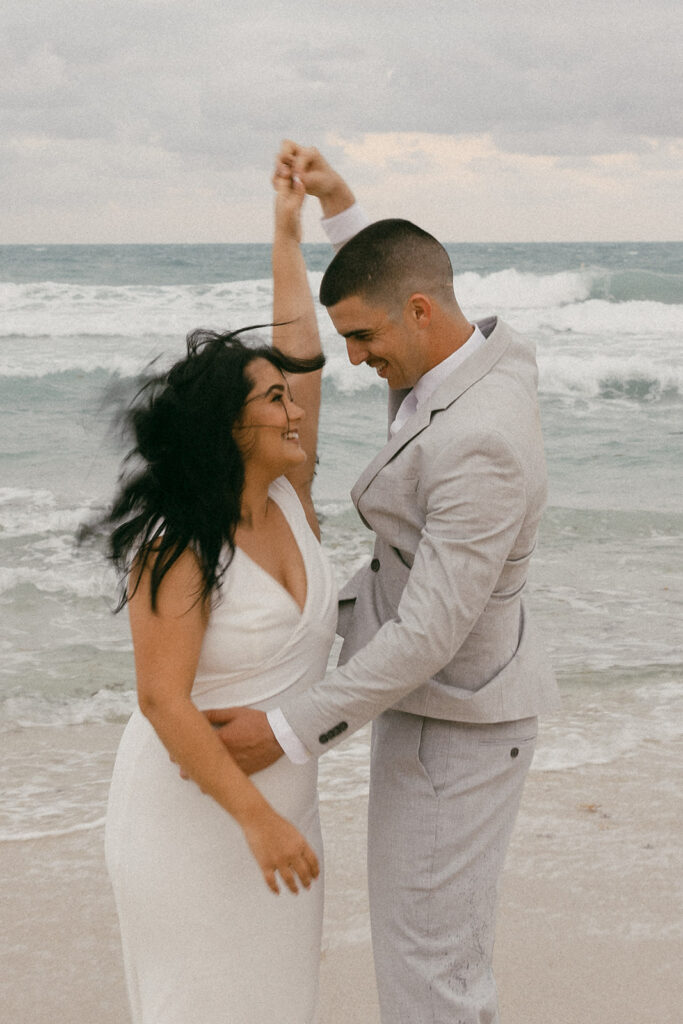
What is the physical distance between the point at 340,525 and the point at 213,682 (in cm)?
683

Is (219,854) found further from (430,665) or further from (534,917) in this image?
(534,917)

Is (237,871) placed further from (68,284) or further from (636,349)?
(68,284)

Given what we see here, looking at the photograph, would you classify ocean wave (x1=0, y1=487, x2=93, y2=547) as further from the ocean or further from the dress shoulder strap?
the dress shoulder strap

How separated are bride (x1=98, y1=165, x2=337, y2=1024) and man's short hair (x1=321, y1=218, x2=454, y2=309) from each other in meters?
0.24

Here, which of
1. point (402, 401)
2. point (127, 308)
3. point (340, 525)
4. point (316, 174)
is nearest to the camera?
point (402, 401)

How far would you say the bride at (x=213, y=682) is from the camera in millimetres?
2357

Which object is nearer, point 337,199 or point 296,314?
point 296,314

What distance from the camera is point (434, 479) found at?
243 cm

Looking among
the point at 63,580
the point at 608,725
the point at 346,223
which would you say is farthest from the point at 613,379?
the point at 346,223

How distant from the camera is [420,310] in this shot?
8.74 ft

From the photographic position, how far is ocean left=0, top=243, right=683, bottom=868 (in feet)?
17.0

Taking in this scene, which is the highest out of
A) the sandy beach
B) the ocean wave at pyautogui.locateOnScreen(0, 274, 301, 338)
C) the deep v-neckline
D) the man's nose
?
the man's nose

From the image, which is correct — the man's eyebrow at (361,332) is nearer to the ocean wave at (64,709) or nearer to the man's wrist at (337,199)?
the man's wrist at (337,199)

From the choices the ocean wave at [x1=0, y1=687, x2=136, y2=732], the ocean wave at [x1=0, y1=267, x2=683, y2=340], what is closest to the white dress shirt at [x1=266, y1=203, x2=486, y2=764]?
the ocean wave at [x1=0, y1=687, x2=136, y2=732]
